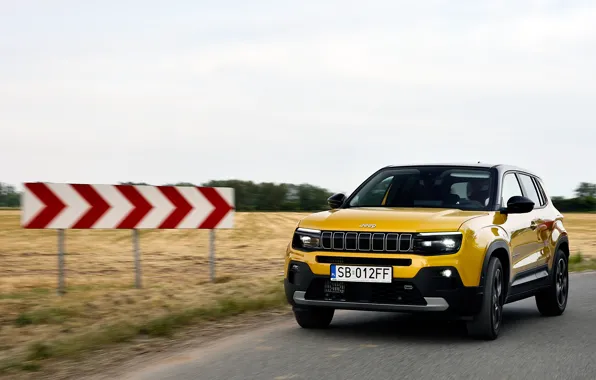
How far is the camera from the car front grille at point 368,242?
7.89m

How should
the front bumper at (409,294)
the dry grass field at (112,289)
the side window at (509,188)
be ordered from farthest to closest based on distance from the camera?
the side window at (509,188)
the dry grass field at (112,289)
the front bumper at (409,294)

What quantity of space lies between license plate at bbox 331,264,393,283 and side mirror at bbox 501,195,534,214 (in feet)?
5.43

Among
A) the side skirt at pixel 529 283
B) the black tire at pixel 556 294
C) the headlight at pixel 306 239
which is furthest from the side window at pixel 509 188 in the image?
the headlight at pixel 306 239

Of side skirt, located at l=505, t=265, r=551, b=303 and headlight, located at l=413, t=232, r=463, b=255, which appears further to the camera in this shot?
side skirt, located at l=505, t=265, r=551, b=303

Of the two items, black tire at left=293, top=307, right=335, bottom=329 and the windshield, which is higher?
the windshield

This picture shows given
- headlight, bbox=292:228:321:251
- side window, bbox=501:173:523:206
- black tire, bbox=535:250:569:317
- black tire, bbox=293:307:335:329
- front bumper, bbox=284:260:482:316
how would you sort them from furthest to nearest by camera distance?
black tire, bbox=535:250:569:317 → side window, bbox=501:173:523:206 → black tire, bbox=293:307:335:329 → headlight, bbox=292:228:321:251 → front bumper, bbox=284:260:482:316

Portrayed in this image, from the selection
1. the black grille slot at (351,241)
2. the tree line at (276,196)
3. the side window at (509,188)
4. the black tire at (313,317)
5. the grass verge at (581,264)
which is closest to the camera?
the black grille slot at (351,241)

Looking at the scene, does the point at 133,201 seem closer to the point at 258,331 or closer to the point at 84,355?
the point at 258,331

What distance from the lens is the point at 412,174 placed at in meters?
9.55

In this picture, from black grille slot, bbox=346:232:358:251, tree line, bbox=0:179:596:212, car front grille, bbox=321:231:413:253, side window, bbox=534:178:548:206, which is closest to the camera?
car front grille, bbox=321:231:413:253

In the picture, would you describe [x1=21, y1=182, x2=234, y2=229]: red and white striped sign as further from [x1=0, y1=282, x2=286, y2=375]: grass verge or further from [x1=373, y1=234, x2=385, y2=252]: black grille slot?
[x1=373, y1=234, x2=385, y2=252]: black grille slot

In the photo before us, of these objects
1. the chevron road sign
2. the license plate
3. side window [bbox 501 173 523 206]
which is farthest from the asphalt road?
the chevron road sign

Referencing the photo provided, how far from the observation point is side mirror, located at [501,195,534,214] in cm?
873

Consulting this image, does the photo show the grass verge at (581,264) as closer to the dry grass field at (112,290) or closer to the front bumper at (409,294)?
the dry grass field at (112,290)
